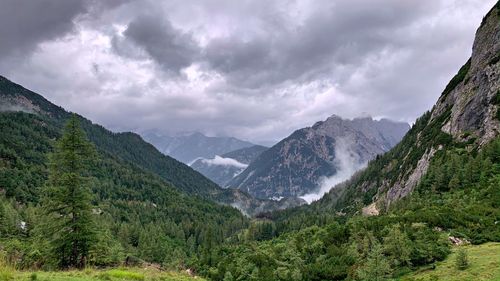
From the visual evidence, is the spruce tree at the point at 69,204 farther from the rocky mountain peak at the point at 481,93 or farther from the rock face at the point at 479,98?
the rocky mountain peak at the point at 481,93

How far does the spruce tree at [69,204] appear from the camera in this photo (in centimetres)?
3859

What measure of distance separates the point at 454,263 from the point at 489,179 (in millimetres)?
36740

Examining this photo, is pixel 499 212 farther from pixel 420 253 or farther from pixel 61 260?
pixel 61 260

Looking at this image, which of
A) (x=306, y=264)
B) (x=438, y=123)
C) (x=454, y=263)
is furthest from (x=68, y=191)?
(x=438, y=123)

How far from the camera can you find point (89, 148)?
42.7 m

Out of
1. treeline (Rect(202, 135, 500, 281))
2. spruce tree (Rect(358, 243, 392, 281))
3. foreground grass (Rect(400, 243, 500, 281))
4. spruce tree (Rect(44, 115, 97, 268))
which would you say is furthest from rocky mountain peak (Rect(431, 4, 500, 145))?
spruce tree (Rect(44, 115, 97, 268))

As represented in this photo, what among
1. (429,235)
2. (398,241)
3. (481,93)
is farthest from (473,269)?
(481,93)

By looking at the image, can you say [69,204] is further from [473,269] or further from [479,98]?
[479,98]

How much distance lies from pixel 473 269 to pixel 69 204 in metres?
37.7

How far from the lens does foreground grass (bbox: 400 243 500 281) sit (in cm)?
2589

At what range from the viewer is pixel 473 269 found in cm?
2730

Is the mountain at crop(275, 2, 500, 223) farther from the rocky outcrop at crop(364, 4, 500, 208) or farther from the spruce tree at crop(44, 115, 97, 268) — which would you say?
the spruce tree at crop(44, 115, 97, 268)

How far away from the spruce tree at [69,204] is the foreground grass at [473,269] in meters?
31.2

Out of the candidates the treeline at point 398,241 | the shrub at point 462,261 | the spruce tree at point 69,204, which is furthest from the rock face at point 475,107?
the spruce tree at point 69,204
